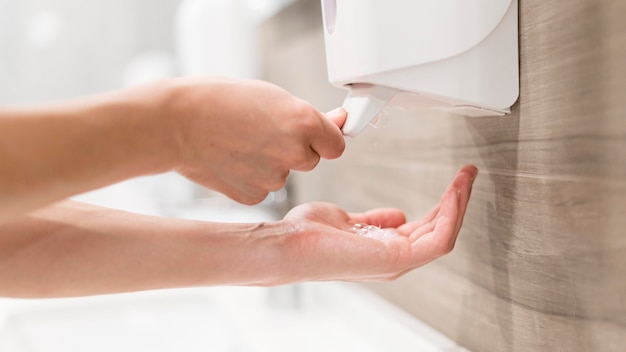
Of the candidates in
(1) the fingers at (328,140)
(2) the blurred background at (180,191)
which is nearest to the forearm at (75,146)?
(1) the fingers at (328,140)

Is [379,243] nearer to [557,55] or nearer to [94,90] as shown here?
[557,55]

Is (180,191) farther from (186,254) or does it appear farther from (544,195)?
(544,195)

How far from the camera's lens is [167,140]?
51 centimetres

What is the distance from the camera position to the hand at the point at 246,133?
51 centimetres

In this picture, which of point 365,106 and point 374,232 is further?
point 374,232

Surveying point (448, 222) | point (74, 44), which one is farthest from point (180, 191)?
point (448, 222)

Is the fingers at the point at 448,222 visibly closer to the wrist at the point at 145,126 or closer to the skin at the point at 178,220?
the skin at the point at 178,220

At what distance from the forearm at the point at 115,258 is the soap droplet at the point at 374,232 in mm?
107

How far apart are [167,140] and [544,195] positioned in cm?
31

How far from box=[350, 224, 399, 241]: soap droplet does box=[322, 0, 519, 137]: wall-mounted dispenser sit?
0.43 ft

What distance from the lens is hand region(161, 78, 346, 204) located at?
515mm

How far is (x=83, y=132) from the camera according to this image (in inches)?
17.9

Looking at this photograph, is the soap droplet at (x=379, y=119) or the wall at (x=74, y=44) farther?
the wall at (x=74, y=44)

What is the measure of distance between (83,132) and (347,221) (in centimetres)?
34
